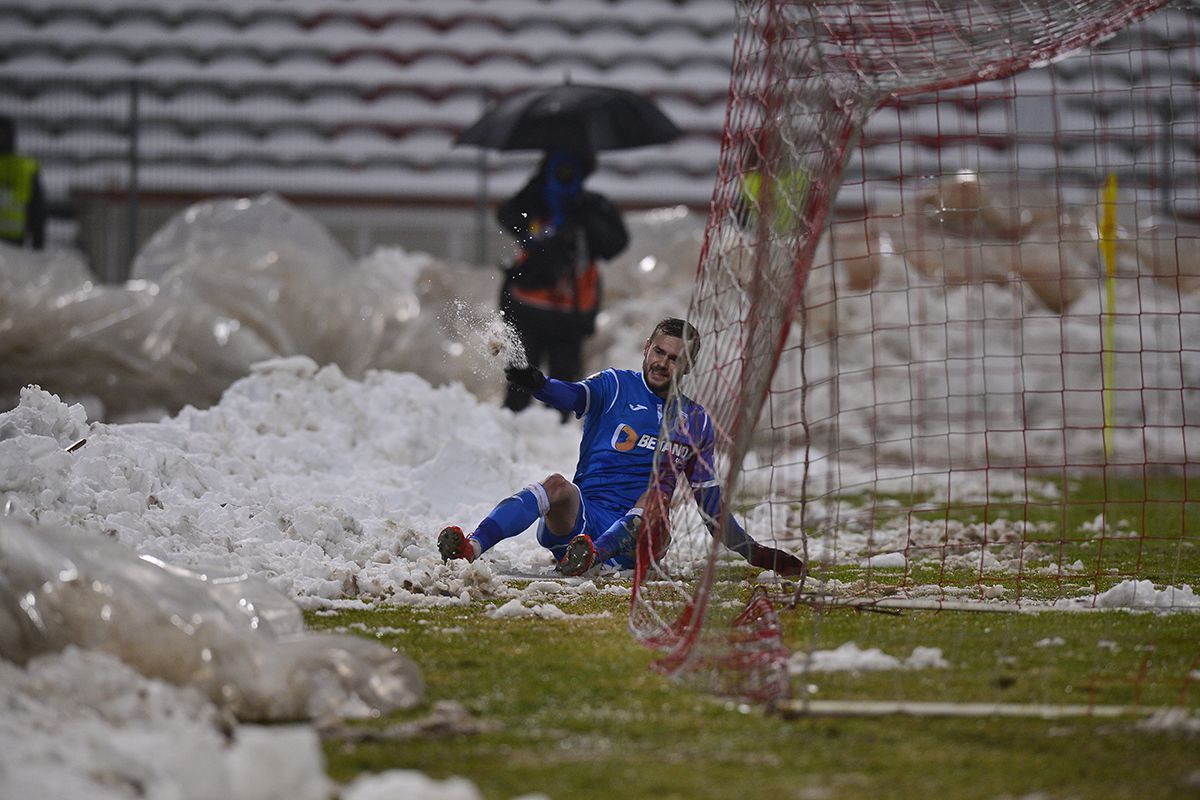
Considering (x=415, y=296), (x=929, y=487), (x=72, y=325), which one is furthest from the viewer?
(x=415, y=296)

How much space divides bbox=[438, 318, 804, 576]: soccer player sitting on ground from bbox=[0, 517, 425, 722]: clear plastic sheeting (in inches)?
55.9

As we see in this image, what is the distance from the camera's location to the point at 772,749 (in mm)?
2281

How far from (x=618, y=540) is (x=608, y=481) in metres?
0.29

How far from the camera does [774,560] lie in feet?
12.9

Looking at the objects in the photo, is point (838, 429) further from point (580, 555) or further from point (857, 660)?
point (857, 660)

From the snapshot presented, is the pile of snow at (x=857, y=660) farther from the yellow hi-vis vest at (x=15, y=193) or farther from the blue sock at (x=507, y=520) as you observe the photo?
the yellow hi-vis vest at (x=15, y=193)

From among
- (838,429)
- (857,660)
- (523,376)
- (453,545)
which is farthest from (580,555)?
(838,429)

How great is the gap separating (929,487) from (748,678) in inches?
195

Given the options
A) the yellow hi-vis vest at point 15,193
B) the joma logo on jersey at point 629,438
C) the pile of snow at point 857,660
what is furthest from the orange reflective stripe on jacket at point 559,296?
the yellow hi-vis vest at point 15,193

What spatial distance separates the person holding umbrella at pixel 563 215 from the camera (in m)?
7.22

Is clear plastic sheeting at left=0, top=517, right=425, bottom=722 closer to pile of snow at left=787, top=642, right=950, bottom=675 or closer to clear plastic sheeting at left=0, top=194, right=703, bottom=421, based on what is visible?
pile of snow at left=787, top=642, right=950, bottom=675

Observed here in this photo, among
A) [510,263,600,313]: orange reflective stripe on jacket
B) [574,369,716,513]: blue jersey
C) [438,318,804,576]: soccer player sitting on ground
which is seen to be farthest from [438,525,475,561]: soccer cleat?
[510,263,600,313]: orange reflective stripe on jacket

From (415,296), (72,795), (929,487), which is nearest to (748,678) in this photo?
(72,795)

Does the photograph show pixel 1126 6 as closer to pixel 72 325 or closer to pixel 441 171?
pixel 72 325
